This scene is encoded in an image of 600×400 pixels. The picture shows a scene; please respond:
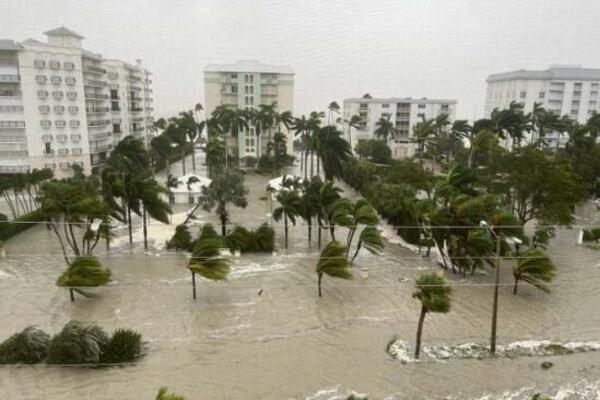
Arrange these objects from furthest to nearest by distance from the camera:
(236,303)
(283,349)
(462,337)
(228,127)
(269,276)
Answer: (228,127), (269,276), (236,303), (462,337), (283,349)

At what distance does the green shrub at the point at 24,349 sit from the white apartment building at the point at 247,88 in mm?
52348

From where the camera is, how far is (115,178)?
2634 centimetres

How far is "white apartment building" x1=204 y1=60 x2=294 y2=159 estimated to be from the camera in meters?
66.6

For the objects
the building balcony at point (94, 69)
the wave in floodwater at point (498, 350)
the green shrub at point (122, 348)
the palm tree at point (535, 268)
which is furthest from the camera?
the building balcony at point (94, 69)

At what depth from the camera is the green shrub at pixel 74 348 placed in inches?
587

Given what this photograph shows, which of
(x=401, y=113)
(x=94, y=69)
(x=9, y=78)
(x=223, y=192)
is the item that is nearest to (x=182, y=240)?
(x=223, y=192)

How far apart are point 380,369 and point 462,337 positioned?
452 centimetres

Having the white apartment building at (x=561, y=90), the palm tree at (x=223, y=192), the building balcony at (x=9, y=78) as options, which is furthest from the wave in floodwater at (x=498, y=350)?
the white apartment building at (x=561, y=90)

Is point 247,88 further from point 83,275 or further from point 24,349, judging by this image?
point 24,349

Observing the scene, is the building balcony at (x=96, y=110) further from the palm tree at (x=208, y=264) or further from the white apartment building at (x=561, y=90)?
the white apartment building at (x=561, y=90)

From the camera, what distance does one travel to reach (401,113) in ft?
269

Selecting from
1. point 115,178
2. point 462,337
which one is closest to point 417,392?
point 462,337

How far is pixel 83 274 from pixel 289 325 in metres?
9.43

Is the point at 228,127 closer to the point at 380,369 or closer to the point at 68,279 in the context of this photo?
the point at 68,279
